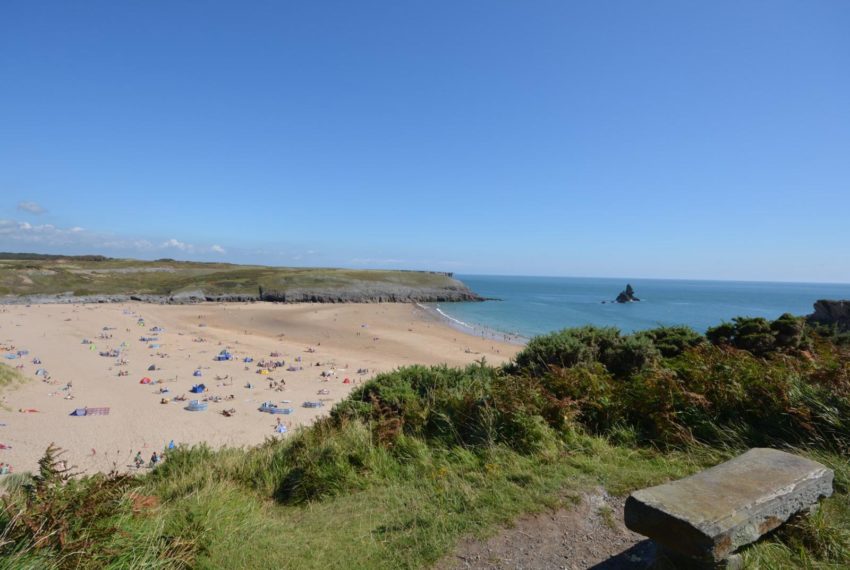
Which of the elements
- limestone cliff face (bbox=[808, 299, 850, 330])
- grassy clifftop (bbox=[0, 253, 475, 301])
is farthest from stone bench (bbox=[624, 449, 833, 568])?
grassy clifftop (bbox=[0, 253, 475, 301])

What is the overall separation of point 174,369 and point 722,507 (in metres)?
21.3

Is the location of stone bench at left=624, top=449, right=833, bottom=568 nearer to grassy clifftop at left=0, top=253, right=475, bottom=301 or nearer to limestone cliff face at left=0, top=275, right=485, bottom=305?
limestone cliff face at left=0, top=275, right=485, bottom=305

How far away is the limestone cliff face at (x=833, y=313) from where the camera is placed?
30594mm

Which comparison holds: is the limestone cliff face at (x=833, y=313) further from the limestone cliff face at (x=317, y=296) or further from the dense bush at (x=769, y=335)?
the limestone cliff face at (x=317, y=296)

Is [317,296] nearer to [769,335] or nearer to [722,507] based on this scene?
[769,335]

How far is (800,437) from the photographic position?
484cm

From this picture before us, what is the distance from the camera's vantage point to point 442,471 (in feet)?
17.1

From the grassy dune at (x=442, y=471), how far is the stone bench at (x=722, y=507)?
277 millimetres

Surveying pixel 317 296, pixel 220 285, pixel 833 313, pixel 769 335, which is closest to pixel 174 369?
pixel 769 335

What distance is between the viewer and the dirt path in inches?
133

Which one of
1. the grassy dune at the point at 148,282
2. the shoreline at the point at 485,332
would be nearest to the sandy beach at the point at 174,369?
the shoreline at the point at 485,332

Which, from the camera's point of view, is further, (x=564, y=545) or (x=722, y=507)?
(x=564, y=545)

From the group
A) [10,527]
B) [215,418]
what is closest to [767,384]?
[10,527]

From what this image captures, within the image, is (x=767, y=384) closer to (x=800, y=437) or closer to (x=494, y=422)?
(x=800, y=437)
